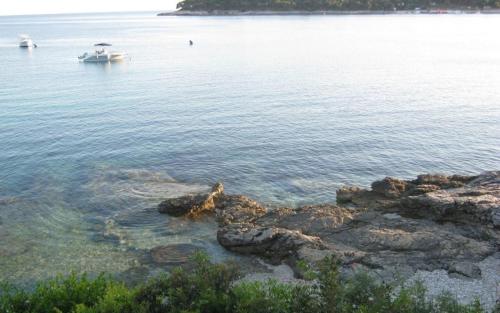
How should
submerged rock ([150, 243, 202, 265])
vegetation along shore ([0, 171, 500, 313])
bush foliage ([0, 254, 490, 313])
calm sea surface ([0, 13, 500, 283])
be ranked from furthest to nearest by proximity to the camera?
calm sea surface ([0, 13, 500, 283]), submerged rock ([150, 243, 202, 265]), vegetation along shore ([0, 171, 500, 313]), bush foliage ([0, 254, 490, 313])

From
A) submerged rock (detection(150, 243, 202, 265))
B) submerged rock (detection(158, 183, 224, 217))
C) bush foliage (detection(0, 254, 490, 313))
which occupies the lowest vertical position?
submerged rock (detection(150, 243, 202, 265))

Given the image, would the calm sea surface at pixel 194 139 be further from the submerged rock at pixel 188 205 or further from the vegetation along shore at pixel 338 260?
the vegetation along shore at pixel 338 260

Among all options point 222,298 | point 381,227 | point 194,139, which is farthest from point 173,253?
point 194,139

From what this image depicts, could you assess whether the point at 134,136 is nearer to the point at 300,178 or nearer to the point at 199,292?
the point at 300,178

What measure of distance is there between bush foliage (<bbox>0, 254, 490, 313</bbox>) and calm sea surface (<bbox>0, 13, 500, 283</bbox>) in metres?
6.35

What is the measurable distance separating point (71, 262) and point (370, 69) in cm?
7193

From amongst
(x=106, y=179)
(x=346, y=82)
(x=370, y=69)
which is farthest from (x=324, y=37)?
(x=106, y=179)

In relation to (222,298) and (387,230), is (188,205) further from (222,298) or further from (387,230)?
(222,298)

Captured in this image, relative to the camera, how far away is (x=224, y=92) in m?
66.8

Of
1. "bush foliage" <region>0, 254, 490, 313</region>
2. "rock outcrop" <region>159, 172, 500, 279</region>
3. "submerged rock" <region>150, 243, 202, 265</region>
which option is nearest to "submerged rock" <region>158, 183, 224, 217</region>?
"rock outcrop" <region>159, 172, 500, 279</region>

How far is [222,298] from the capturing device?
1739 centimetres

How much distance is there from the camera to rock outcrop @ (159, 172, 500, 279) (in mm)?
23875

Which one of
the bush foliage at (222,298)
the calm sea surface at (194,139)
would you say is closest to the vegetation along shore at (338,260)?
the bush foliage at (222,298)

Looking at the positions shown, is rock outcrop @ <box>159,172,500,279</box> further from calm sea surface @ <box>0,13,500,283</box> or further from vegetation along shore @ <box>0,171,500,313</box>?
calm sea surface @ <box>0,13,500,283</box>
